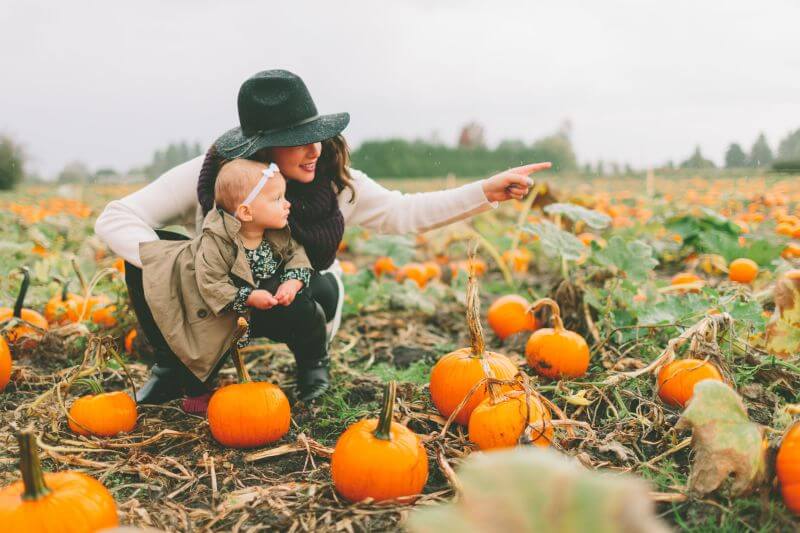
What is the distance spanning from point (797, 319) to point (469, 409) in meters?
1.35

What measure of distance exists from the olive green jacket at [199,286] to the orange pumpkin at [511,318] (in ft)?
5.25

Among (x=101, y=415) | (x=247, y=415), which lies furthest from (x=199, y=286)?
(x=101, y=415)

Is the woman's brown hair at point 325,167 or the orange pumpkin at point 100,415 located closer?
the orange pumpkin at point 100,415

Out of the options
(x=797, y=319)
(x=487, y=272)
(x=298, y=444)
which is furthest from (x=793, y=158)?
(x=298, y=444)

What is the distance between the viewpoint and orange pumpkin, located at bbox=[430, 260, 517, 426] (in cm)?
236

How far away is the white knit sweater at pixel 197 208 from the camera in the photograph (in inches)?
105

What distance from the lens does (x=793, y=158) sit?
16.1 ft

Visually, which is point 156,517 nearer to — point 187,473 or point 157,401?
point 187,473

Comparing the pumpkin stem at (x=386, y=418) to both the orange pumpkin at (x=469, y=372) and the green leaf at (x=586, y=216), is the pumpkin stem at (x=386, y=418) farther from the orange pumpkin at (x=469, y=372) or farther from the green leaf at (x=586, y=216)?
the green leaf at (x=586, y=216)

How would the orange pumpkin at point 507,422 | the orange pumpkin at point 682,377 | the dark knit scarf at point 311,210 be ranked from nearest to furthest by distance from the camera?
the orange pumpkin at point 507,422
the orange pumpkin at point 682,377
the dark knit scarf at point 311,210

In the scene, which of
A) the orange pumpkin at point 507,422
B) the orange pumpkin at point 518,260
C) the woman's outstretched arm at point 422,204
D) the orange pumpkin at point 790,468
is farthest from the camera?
the orange pumpkin at point 518,260

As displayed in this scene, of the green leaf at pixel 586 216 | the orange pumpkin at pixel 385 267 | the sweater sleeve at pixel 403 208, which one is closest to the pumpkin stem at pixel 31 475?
the sweater sleeve at pixel 403 208

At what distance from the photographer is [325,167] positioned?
2863 mm

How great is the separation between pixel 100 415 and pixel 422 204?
1629mm
